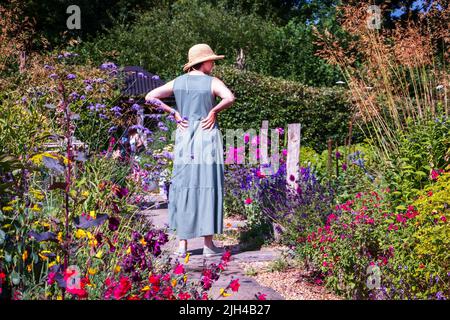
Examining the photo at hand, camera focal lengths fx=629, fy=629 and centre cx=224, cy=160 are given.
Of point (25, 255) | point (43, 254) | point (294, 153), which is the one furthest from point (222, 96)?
point (25, 255)

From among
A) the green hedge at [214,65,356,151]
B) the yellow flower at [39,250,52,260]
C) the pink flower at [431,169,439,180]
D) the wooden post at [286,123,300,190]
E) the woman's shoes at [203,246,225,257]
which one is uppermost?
the green hedge at [214,65,356,151]

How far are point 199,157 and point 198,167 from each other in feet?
0.32

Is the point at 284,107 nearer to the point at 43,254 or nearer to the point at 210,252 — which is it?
the point at 210,252

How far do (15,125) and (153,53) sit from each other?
45.0 feet

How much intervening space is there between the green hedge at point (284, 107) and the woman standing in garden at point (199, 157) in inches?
245

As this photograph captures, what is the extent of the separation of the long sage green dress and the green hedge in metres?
6.23

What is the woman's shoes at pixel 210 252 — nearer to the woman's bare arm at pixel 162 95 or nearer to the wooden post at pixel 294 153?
the wooden post at pixel 294 153

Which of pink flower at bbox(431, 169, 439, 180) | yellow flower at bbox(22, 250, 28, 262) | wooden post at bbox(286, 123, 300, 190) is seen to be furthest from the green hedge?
yellow flower at bbox(22, 250, 28, 262)

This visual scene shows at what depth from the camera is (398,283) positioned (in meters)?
3.88

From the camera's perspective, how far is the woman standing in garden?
18.5ft

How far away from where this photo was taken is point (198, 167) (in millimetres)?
5688

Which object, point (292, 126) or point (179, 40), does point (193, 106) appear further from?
point (179, 40)

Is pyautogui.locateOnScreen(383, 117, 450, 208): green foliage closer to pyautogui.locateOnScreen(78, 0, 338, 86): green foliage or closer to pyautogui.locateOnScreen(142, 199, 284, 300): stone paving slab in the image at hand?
pyautogui.locateOnScreen(142, 199, 284, 300): stone paving slab

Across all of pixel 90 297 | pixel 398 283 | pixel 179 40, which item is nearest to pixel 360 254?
pixel 398 283
